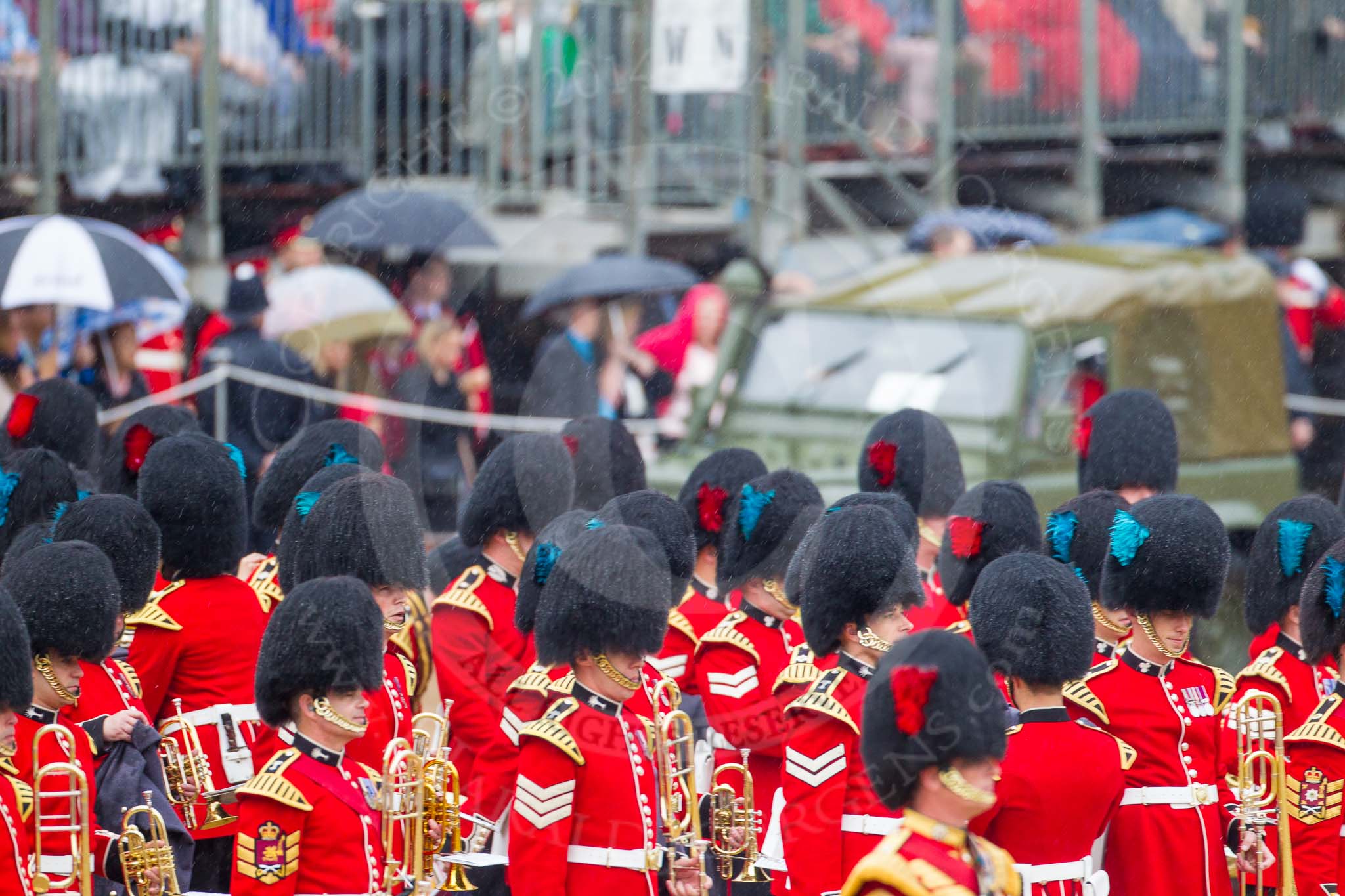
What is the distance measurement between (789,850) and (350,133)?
22.3 ft

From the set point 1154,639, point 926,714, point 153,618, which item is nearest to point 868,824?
point 1154,639

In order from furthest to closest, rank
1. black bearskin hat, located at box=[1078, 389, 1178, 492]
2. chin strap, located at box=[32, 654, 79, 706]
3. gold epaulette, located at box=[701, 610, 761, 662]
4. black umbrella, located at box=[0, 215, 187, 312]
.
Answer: black umbrella, located at box=[0, 215, 187, 312] < black bearskin hat, located at box=[1078, 389, 1178, 492] < gold epaulette, located at box=[701, 610, 761, 662] < chin strap, located at box=[32, 654, 79, 706]

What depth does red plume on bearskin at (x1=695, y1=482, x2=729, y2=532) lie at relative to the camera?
5566 mm

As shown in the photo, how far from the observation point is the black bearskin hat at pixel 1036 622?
4.06m

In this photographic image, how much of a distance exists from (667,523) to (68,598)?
1.46 m

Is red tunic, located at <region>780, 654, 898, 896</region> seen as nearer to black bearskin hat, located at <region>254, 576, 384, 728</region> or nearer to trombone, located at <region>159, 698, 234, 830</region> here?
black bearskin hat, located at <region>254, 576, 384, 728</region>

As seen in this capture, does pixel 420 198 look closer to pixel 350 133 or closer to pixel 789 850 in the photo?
pixel 350 133

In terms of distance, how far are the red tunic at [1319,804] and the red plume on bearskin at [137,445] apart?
10.0 ft

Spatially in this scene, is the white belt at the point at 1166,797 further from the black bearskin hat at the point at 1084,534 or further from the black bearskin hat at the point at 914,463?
the black bearskin hat at the point at 914,463

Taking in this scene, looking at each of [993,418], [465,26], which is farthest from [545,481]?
[465,26]

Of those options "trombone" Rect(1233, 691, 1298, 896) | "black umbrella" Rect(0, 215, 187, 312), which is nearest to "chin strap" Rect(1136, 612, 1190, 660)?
"trombone" Rect(1233, 691, 1298, 896)

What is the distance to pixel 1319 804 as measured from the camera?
448 centimetres

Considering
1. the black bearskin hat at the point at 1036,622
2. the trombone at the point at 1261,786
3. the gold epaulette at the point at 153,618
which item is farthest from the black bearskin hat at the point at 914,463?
the gold epaulette at the point at 153,618

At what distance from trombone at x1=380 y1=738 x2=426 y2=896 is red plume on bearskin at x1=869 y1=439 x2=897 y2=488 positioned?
210cm
